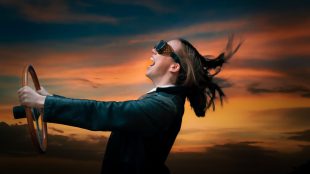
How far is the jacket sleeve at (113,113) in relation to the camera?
2.91 meters

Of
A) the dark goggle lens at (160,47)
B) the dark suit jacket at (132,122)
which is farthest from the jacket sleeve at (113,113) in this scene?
the dark goggle lens at (160,47)

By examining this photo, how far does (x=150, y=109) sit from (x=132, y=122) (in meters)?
0.17

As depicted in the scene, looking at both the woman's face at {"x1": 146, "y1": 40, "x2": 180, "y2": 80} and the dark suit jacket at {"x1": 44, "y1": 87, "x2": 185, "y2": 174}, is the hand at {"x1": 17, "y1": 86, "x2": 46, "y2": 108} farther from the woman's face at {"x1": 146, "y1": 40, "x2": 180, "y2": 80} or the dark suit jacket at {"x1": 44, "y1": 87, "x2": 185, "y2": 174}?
the woman's face at {"x1": 146, "y1": 40, "x2": 180, "y2": 80}

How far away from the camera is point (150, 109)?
10.3 ft

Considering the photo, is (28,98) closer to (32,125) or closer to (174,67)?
(32,125)

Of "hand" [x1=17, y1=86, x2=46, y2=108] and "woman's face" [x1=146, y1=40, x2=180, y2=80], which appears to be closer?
"hand" [x1=17, y1=86, x2=46, y2=108]

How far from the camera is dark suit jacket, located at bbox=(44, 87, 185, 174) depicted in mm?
2934

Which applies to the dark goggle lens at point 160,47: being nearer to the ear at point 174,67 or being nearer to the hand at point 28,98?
the ear at point 174,67

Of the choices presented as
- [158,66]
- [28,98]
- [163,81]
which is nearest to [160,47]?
[158,66]

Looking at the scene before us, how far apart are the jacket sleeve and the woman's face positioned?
276 millimetres

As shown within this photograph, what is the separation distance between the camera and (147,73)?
347 centimetres

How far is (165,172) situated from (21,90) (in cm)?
123

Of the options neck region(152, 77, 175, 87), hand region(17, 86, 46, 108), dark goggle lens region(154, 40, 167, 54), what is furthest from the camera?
dark goggle lens region(154, 40, 167, 54)

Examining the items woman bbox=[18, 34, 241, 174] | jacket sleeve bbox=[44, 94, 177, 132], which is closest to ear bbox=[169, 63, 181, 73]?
woman bbox=[18, 34, 241, 174]
